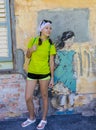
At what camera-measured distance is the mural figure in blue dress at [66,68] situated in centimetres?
561

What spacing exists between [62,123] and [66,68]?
1030 millimetres

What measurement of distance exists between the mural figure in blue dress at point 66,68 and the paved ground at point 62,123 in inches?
11.3

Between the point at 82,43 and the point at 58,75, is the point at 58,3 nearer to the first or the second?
the point at 82,43

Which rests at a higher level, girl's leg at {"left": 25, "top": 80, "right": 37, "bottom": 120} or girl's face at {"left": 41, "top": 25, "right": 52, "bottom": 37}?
girl's face at {"left": 41, "top": 25, "right": 52, "bottom": 37}

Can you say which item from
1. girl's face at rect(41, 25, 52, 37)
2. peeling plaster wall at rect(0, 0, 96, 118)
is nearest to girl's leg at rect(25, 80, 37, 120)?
peeling plaster wall at rect(0, 0, 96, 118)

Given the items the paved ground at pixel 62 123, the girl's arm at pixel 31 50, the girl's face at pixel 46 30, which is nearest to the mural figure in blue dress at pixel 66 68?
the paved ground at pixel 62 123

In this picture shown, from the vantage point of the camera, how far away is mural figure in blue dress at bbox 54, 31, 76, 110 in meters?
5.61

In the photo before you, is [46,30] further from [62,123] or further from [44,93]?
[62,123]

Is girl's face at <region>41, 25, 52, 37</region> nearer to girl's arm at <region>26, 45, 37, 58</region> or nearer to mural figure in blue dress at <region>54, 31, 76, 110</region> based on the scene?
girl's arm at <region>26, 45, 37, 58</region>

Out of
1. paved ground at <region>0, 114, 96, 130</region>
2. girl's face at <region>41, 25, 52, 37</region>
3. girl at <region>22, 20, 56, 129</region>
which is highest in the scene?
girl's face at <region>41, 25, 52, 37</region>

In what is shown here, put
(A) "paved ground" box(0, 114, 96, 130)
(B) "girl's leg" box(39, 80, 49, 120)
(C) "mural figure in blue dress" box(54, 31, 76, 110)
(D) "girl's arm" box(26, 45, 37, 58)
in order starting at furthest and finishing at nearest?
(C) "mural figure in blue dress" box(54, 31, 76, 110)
(A) "paved ground" box(0, 114, 96, 130)
(B) "girl's leg" box(39, 80, 49, 120)
(D) "girl's arm" box(26, 45, 37, 58)

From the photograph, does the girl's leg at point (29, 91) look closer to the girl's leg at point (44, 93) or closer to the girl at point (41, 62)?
the girl at point (41, 62)

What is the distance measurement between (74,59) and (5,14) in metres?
1.52

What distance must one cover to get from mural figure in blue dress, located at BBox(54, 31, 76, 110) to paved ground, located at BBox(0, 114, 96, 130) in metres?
0.29
